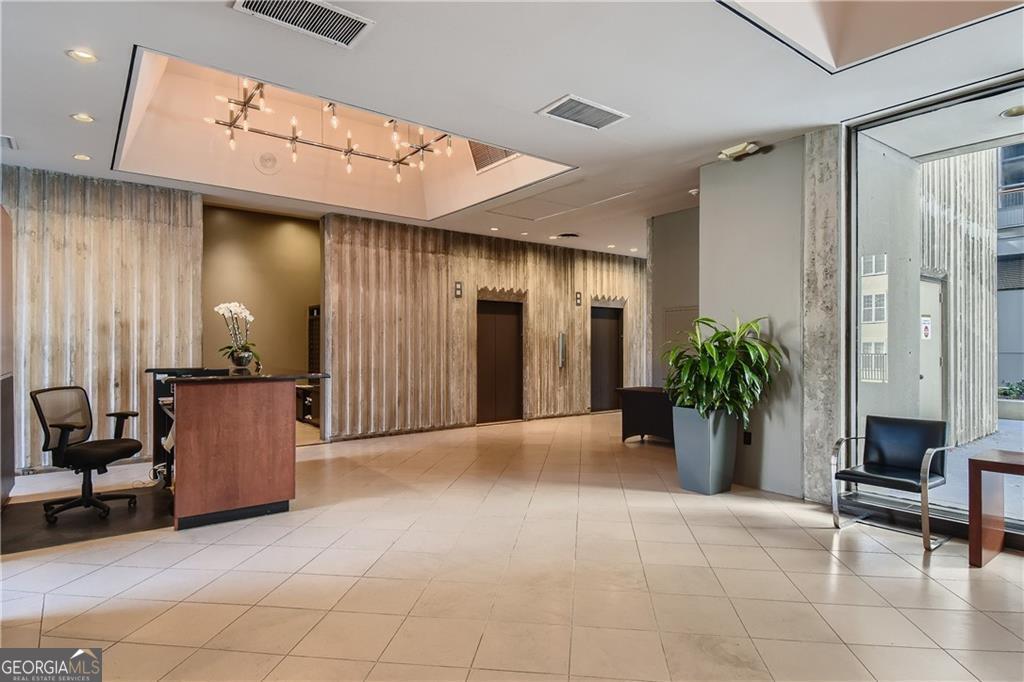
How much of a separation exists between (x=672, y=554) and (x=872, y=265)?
3275mm

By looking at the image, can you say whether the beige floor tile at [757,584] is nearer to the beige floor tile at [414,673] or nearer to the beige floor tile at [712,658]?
the beige floor tile at [712,658]

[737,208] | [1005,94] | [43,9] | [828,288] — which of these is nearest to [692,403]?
[828,288]

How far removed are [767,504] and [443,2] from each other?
478cm

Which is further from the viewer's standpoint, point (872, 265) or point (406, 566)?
point (872, 265)

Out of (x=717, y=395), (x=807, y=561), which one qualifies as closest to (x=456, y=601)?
(x=807, y=561)

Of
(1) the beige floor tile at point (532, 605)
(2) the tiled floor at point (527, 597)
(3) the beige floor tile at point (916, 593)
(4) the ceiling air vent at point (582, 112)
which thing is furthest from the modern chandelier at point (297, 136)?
(3) the beige floor tile at point (916, 593)

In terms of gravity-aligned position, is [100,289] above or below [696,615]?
above

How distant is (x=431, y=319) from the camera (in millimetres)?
9016

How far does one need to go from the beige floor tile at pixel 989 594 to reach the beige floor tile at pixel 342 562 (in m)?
3.60

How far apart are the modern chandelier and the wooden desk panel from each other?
9.79 ft

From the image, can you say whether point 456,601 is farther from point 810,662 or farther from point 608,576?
point 810,662

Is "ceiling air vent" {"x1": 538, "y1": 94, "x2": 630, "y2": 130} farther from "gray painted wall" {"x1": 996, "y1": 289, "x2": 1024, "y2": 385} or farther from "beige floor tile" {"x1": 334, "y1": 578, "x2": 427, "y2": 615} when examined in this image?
"gray painted wall" {"x1": 996, "y1": 289, "x2": 1024, "y2": 385}

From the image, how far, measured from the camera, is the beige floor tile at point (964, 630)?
2.55m


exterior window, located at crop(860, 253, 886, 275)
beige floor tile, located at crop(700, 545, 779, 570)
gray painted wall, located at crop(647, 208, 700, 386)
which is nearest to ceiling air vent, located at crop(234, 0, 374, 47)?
beige floor tile, located at crop(700, 545, 779, 570)
